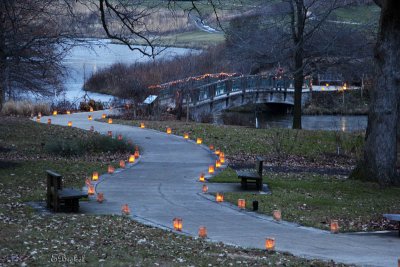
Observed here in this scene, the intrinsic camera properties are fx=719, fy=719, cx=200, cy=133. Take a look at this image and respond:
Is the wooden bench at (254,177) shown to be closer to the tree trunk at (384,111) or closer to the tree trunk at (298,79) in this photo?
the tree trunk at (384,111)

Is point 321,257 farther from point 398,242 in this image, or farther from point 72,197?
point 72,197

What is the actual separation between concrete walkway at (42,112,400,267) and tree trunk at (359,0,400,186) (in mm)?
4381

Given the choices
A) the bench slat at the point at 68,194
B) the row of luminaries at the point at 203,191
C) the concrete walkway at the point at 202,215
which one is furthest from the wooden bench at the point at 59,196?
the row of luminaries at the point at 203,191

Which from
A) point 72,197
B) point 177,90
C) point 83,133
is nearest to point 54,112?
point 177,90

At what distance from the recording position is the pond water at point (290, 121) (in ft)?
123

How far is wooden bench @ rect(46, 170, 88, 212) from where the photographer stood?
1320 centimetres

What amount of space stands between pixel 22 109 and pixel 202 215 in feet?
74.6

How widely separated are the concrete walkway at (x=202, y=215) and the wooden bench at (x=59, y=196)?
0.34 metres

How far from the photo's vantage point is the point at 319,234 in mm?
12297

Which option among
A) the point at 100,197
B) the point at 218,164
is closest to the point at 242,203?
the point at 100,197

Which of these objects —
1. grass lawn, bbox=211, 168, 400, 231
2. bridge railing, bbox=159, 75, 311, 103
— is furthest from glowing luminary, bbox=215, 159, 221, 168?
bridge railing, bbox=159, 75, 311, 103

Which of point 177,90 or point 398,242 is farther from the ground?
point 177,90

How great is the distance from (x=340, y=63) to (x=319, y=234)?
20.8 metres

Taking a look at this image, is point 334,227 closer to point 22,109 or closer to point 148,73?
→ point 22,109
